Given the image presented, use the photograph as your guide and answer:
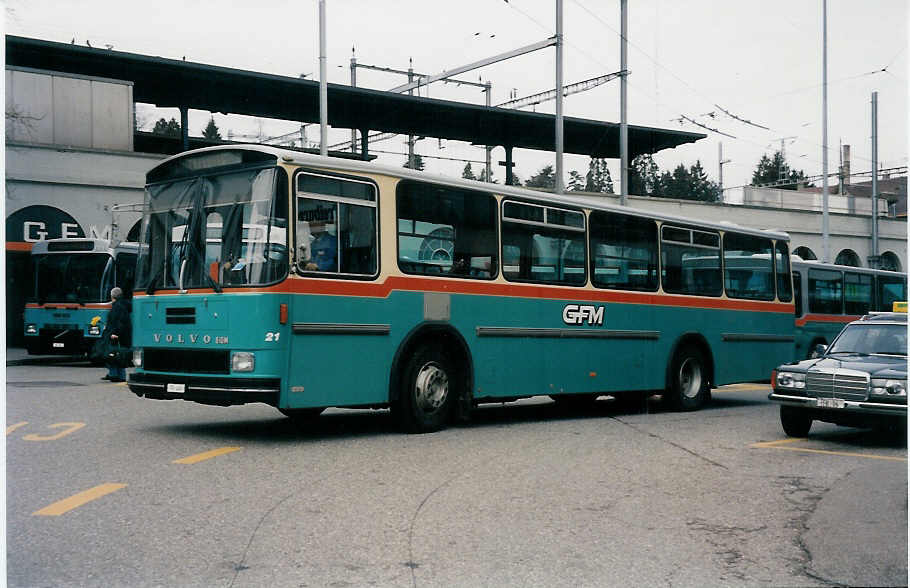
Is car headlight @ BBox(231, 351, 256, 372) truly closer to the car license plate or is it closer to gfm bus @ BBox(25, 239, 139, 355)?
the car license plate

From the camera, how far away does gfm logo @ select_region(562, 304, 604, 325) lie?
13.8m

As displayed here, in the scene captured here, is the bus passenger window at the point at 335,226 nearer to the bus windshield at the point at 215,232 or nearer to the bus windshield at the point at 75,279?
the bus windshield at the point at 215,232

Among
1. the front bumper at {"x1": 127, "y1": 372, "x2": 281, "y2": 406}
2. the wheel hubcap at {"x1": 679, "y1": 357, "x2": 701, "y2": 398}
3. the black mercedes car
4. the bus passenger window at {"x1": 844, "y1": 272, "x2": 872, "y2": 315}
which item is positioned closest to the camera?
the front bumper at {"x1": 127, "y1": 372, "x2": 281, "y2": 406}

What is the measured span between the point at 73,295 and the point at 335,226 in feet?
57.0

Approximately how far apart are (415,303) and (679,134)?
131 ft

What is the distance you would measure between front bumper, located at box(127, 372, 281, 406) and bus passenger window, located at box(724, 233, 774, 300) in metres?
9.13

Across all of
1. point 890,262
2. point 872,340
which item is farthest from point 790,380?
point 890,262

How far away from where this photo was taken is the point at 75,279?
26078 millimetres

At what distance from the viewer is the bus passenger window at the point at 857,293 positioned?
2831cm

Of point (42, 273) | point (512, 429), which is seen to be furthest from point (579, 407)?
point (42, 273)

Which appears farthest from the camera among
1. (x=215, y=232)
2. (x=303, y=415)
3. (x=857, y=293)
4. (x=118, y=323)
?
(x=857, y=293)

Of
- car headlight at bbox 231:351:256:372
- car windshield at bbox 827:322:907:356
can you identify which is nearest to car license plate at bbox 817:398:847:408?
car windshield at bbox 827:322:907:356

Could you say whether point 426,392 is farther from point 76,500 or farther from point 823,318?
point 823,318

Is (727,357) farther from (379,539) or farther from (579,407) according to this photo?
(379,539)
